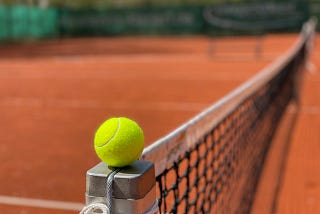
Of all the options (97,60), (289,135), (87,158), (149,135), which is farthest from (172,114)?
(97,60)


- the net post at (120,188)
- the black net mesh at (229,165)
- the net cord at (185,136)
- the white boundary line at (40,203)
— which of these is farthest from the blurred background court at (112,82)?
the net post at (120,188)

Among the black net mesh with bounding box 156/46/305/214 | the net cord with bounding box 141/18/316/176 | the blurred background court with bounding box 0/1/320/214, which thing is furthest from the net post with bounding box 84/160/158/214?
the blurred background court with bounding box 0/1/320/214

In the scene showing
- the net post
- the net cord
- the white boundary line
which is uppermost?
the net post

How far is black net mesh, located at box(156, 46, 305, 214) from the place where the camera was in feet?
8.61

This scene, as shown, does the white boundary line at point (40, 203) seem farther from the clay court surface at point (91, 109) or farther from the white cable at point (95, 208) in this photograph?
the white cable at point (95, 208)

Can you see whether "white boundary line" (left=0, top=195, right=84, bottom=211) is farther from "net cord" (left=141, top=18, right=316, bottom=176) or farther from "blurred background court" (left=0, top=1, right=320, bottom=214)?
"net cord" (left=141, top=18, right=316, bottom=176)

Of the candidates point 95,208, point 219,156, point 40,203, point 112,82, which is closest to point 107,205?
point 95,208

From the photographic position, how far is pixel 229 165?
3.37 metres

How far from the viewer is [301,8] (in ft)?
80.1

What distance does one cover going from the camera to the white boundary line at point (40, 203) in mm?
3673

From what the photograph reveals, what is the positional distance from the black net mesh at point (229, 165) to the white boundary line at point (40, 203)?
28.0 inches

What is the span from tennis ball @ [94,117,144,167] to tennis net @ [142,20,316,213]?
28cm

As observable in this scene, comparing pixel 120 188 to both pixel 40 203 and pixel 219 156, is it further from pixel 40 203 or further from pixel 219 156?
pixel 40 203

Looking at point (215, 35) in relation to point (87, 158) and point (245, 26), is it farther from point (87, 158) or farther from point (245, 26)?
point (87, 158)
